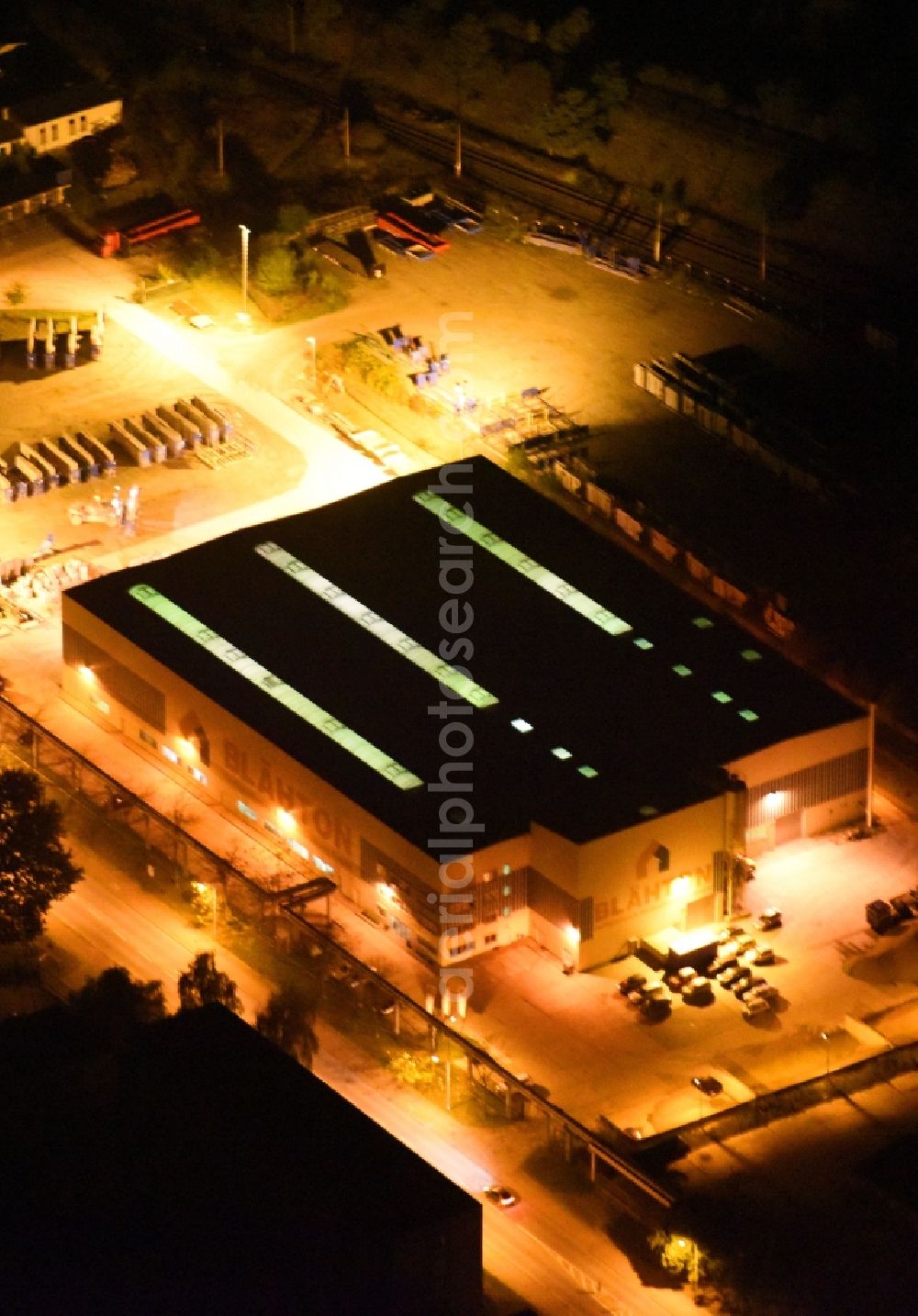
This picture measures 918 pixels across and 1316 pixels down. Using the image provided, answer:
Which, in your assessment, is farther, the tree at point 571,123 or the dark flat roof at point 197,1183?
the tree at point 571,123

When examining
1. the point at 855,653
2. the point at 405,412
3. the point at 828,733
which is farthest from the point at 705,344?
the point at 828,733

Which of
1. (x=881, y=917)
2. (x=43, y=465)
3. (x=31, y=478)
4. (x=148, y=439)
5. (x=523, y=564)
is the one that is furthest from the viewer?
(x=148, y=439)

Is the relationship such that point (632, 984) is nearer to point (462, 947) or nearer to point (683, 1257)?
point (462, 947)

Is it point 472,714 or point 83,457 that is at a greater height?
point 83,457

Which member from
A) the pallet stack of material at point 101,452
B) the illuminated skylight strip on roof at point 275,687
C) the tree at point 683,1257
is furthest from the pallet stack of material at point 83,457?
the tree at point 683,1257

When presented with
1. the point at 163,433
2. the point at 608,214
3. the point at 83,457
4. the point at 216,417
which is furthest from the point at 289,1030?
the point at 608,214

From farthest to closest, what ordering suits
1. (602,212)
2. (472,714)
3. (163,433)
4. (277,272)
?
(602,212) < (277,272) < (163,433) < (472,714)

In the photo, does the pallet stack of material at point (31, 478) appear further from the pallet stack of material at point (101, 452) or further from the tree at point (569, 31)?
the tree at point (569, 31)
